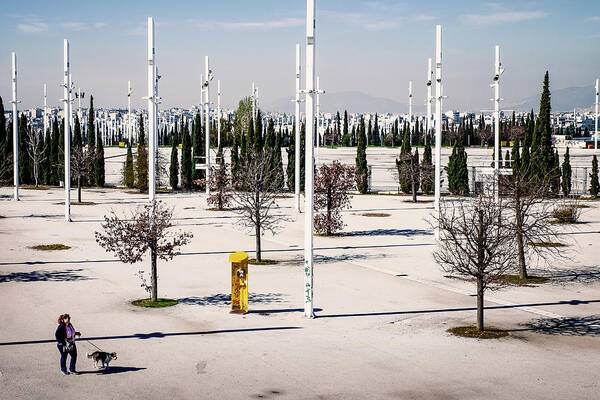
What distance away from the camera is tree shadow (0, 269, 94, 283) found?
921 inches

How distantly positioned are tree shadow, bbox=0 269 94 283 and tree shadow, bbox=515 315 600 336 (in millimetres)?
14345

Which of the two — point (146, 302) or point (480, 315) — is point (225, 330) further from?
point (480, 315)

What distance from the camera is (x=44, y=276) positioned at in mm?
24016

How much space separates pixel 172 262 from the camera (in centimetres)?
2716

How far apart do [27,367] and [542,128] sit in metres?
51.1

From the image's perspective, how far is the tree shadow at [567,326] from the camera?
17.5 metres

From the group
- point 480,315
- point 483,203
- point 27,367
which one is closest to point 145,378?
point 27,367

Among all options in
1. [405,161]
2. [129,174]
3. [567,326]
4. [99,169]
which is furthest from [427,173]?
[567,326]

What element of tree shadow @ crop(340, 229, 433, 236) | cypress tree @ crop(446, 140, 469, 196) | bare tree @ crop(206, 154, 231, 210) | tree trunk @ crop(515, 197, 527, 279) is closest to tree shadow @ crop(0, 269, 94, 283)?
tree trunk @ crop(515, 197, 527, 279)

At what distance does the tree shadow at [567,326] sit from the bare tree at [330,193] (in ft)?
57.5

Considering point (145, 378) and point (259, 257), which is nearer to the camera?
point (145, 378)

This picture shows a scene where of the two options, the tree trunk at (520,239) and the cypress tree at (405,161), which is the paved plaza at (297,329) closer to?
the tree trunk at (520,239)

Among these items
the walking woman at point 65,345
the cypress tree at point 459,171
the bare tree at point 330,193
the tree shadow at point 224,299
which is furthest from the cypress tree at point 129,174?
the walking woman at point 65,345

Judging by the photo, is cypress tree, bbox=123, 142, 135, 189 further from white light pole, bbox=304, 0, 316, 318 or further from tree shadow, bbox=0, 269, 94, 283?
white light pole, bbox=304, 0, 316, 318
